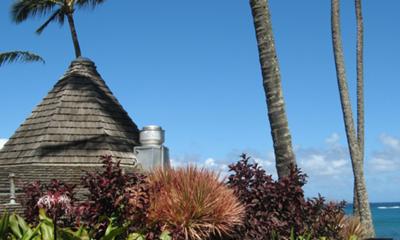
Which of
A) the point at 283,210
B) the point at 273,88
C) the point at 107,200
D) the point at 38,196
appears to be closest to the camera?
the point at 107,200

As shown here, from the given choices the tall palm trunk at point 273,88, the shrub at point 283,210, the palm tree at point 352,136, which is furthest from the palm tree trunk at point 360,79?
the shrub at point 283,210

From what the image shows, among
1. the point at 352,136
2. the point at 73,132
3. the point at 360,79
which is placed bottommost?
the point at 352,136

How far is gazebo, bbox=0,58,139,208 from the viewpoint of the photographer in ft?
66.8

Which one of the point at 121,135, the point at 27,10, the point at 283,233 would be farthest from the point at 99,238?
the point at 27,10

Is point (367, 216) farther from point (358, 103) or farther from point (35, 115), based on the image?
point (35, 115)

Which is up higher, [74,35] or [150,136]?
[74,35]

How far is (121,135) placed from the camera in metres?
21.8

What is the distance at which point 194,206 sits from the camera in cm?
1009

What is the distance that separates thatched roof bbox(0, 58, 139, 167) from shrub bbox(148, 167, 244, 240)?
965cm

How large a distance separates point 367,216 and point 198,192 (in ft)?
28.0

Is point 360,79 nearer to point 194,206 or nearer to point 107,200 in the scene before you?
point 194,206

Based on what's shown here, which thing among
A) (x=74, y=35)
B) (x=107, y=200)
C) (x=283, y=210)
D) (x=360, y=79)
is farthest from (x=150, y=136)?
(x=74, y=35)

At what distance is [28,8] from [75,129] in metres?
12.6

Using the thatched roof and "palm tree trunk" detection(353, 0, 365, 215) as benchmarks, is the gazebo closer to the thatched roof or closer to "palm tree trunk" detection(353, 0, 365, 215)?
the thatched roof
